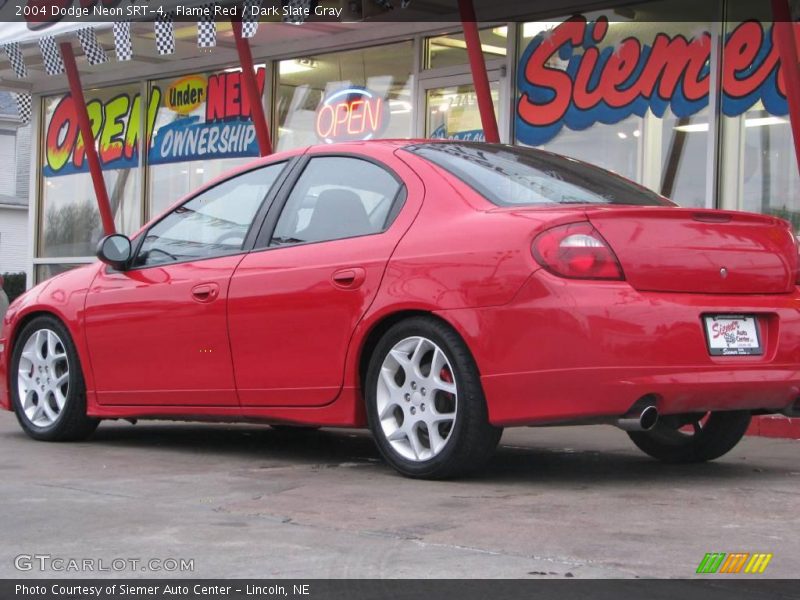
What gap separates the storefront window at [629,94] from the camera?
10.8 m

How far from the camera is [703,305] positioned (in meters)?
5.21

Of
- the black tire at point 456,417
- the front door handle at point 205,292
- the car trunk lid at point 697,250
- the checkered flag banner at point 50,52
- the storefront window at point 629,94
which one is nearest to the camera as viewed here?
the car trunk lid at point 697,250

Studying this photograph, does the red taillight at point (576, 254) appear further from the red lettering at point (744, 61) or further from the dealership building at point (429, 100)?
the red lettering at point (744, 61)

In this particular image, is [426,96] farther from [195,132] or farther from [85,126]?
[85,126]

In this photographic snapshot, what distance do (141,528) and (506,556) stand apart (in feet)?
4.24

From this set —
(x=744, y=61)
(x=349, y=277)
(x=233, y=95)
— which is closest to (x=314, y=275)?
(x=349, y=277)

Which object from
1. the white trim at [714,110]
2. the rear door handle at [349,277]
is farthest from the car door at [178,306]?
the white trim at [714,110]

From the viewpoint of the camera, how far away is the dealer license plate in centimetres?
522

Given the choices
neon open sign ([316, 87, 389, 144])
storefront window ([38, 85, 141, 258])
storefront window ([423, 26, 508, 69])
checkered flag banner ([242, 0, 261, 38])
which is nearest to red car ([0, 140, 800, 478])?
checkered flag banner ([242, 0, 261, 38])

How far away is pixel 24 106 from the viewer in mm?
16438

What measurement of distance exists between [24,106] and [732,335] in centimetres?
1285

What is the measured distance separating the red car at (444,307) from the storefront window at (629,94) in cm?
480

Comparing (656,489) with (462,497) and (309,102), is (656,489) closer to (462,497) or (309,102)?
(462,497)
